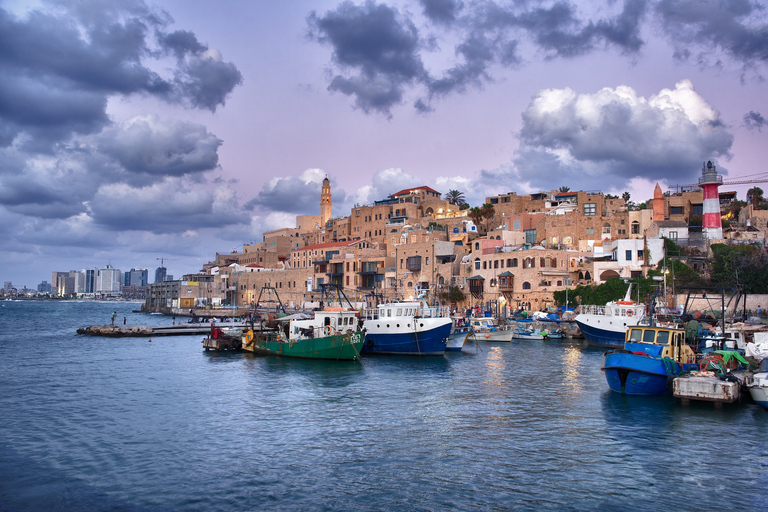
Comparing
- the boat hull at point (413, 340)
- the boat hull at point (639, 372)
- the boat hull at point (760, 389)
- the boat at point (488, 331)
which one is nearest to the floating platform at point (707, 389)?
the boat hull at point (760, 389)

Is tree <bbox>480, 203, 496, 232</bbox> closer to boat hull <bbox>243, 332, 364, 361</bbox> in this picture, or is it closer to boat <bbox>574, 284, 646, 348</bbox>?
boat <bbox>574, 284, 646, 348</bbox>

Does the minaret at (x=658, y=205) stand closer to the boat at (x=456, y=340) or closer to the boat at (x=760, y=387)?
the boat at (x=456, y=340)

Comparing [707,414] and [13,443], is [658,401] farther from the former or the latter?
[13,443]

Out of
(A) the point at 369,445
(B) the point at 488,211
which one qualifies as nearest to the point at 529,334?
(B) the point at 488,211

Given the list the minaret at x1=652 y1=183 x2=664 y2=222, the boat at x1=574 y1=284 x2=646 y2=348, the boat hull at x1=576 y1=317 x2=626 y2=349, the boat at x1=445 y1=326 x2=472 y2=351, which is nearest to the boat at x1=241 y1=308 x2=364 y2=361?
the boat at x1=445 y1=326 x2=472 y2=351

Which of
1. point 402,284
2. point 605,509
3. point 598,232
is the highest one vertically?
point 598,232

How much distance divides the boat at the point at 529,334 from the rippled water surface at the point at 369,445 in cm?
2331

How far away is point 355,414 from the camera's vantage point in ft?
70.6

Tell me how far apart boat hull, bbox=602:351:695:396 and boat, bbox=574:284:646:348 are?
20.1 metres

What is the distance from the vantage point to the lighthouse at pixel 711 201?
204 feet

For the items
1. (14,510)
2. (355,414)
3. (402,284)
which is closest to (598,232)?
(402,284)

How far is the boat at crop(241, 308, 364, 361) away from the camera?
36906mm

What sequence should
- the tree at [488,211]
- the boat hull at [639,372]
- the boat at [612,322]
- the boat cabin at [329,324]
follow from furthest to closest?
the tree at [488,211], the boat at [612,322], the boat cabin at [329,324], the boat hull at [639,372]

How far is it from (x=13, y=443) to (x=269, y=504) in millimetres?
10225
